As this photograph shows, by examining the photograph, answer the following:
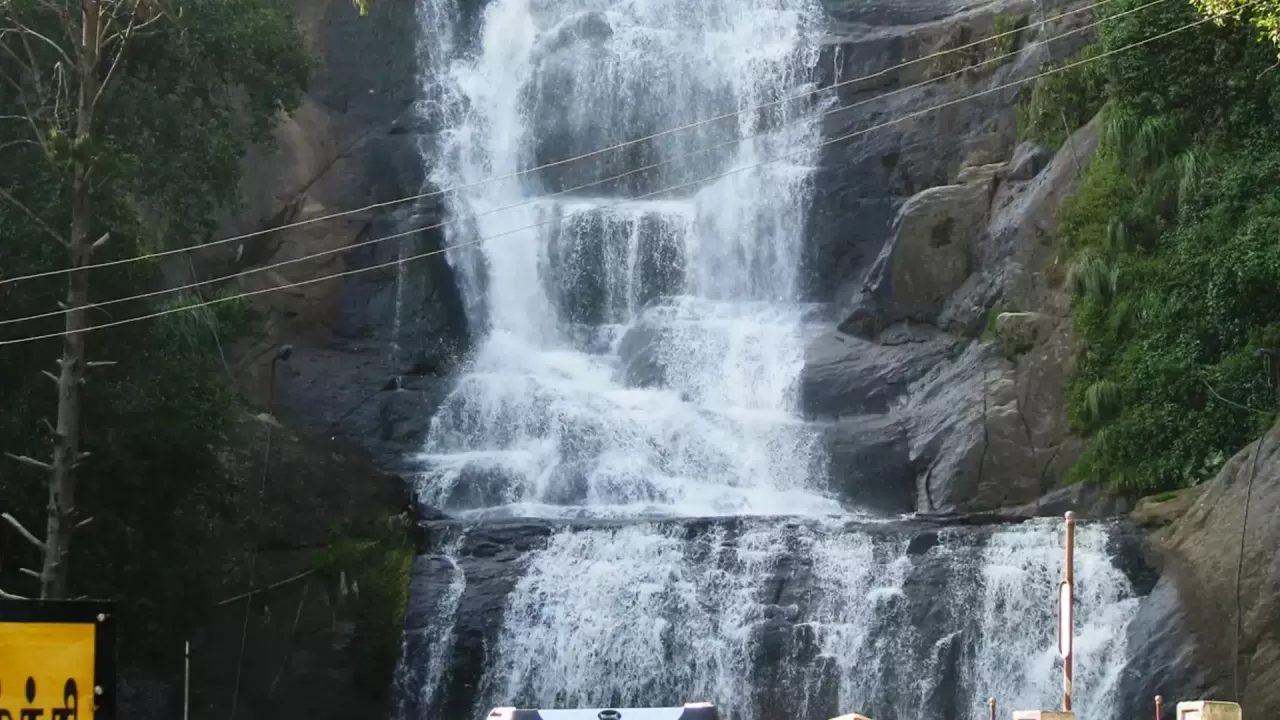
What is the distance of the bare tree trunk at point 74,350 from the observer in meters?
19.8

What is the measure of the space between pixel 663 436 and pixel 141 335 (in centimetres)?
1253

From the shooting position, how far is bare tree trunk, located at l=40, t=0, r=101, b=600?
19.8 m

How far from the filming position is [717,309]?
123 feet

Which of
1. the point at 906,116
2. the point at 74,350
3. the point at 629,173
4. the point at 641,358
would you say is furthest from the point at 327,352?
the point at 74,350

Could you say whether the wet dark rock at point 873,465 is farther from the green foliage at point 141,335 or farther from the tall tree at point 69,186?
the tall tree at point 69,186

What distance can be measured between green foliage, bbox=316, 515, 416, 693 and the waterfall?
0.57m

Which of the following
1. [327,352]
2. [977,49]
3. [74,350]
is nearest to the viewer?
[74,350]

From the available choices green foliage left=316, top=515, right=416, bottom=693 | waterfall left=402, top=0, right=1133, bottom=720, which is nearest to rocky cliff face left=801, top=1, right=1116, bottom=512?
waterfall left=402, top=0, right=1133, bottom=720

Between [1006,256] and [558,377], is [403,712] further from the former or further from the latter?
[1006,256]

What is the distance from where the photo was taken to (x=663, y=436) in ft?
112

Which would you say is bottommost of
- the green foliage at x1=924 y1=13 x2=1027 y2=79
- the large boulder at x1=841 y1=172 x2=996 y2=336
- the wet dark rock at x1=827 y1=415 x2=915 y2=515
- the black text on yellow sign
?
the black text on yellow sign

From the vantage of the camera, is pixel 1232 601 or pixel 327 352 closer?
pixel 1232 601

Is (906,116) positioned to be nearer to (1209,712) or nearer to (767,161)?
(767,161)

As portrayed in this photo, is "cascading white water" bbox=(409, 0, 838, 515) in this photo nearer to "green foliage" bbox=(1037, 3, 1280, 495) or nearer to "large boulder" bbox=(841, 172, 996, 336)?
"large boulder" bbox=(841, 172, 996, 336)
